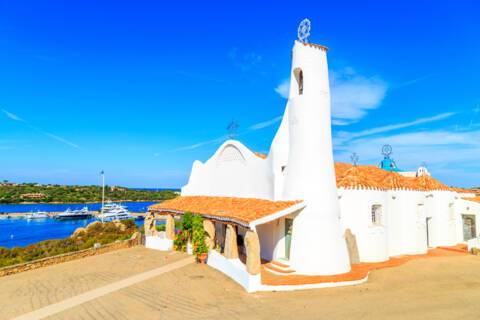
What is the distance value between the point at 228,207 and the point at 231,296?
6.36 metres

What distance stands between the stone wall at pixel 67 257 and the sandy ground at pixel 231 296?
0.60 m

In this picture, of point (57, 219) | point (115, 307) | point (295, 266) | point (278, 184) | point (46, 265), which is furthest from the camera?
point (57, 219)

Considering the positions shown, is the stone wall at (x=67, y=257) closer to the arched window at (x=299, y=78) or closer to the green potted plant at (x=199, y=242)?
the green potted plant at (x=199, y=242)

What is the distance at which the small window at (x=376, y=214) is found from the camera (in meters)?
18.8

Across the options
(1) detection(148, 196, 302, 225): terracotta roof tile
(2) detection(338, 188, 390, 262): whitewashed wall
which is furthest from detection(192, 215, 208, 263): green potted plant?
(2) detection(338, 188, 390, 262): whitewashed wall

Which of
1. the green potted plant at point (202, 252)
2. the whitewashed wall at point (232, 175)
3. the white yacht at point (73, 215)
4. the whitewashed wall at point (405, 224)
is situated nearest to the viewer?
the green potted plant at point (202, 252)

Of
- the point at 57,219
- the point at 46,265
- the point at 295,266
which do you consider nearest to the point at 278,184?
the point at 295,266

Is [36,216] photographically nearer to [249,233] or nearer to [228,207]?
[228,207]

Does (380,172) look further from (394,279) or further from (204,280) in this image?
(204,280)

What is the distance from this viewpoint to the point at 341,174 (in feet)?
65.1

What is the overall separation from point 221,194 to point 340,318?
1311 centimetres

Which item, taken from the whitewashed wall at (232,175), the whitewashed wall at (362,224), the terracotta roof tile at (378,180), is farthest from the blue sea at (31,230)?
the whitewashed wall at (362,224)

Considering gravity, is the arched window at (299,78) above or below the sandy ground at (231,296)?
above

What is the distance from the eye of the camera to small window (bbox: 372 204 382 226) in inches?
739
